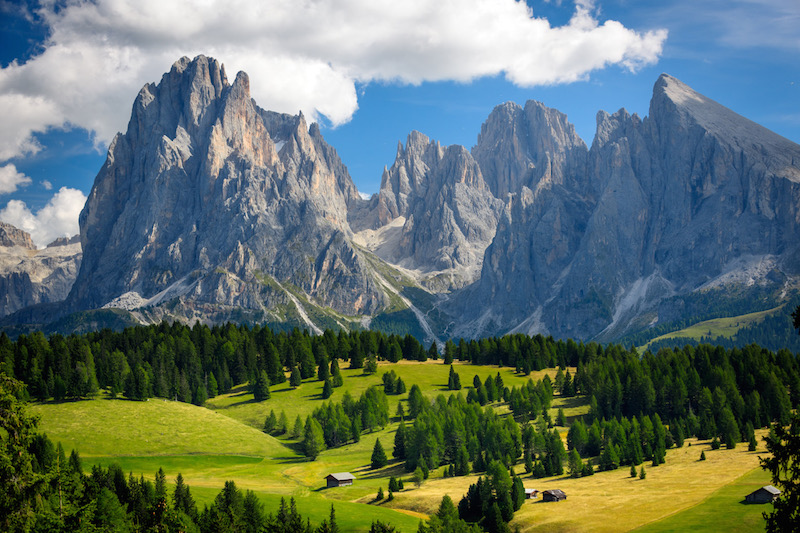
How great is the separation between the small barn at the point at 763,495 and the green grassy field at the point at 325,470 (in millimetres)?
2384

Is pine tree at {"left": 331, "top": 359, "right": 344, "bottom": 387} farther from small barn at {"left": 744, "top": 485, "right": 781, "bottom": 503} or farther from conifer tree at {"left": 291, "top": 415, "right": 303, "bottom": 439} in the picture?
small barn at {"left": 744, "top": 485, "right": 781, "bottom": 503}

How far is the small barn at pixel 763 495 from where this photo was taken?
81.8 m

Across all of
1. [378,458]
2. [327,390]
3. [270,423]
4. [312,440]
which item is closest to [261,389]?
[327,390]

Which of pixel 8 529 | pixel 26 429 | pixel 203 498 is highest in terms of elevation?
pixel 26 429

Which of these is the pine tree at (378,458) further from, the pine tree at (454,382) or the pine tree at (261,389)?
the pine tree at (454,382)

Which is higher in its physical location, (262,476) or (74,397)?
(74,397)

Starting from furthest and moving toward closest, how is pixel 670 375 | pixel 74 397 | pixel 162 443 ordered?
1. pixel 670 375
2. pixel 74 397
3. pixel 162 443

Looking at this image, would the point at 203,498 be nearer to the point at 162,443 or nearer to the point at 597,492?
the point at 162,443

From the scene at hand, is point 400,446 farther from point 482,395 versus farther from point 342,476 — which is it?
point 482,395

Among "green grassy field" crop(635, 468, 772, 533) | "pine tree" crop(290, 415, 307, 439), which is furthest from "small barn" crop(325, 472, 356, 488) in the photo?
"green grassy field" crop(635, 468, 772, 533)

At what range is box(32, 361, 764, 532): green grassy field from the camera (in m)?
86.9

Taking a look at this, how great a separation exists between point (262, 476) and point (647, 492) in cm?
6224

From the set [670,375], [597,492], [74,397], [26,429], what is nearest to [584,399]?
[670,375]

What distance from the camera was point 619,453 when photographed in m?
120
